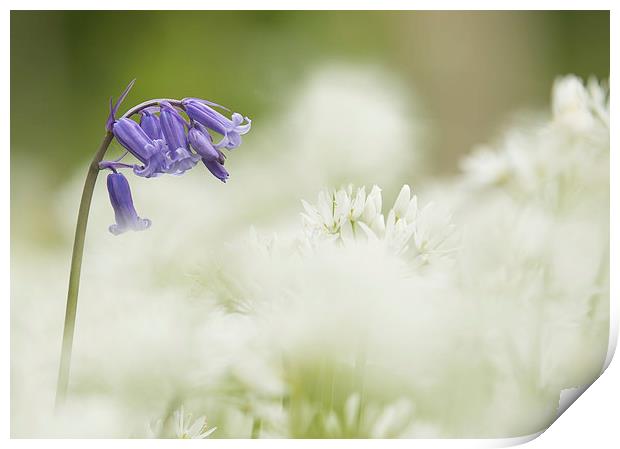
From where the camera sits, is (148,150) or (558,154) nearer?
(148,150)

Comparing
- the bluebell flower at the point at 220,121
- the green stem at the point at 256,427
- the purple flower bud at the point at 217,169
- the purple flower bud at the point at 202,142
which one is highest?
the bluebell flower at the point at 220,121

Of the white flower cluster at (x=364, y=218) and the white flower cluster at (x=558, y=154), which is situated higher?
the white flower cluster at (x=558, y=154)

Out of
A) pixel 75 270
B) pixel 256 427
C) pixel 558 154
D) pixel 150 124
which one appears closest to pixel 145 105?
pixel 150 124

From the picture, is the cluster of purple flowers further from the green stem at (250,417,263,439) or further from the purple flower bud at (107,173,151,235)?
the green stem at (250,417,263,439)

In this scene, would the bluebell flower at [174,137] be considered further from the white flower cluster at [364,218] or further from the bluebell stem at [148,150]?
the white flower cluster at [364,218]

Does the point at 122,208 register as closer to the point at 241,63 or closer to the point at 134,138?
the point at 134,138

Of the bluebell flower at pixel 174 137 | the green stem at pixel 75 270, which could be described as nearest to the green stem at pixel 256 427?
the green stem at pixel 75 270
